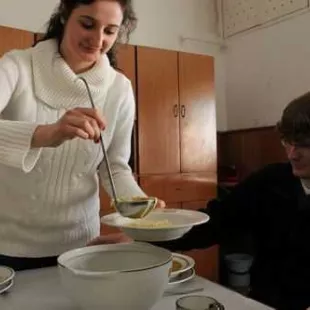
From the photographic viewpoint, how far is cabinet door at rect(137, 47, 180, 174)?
2.73m

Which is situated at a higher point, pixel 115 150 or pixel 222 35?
pixel 222 35

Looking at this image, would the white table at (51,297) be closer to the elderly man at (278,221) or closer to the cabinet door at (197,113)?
the elderly man at (278,221)

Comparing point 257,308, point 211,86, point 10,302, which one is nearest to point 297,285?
point 257,308

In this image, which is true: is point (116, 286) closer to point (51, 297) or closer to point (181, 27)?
point (51, 297)

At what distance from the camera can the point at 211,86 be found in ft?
10.2

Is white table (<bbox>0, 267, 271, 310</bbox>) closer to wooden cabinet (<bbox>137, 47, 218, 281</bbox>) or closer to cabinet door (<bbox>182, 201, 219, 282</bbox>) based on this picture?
wooden cabinet (<bbox>137, 47, 218, 281</bbox>)

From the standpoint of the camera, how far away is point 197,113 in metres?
3.00

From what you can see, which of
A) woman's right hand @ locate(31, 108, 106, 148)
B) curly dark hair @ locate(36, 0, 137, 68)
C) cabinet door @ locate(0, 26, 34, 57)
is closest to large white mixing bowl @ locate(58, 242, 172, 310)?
woman's right hand @ locate(31, 108, 106, 148)

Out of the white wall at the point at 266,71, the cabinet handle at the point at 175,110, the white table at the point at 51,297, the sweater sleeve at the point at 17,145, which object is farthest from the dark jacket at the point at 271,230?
the white wall at the point at 266,71

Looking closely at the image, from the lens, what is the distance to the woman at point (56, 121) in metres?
1.06

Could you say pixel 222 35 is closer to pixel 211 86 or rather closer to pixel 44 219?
pixel 211 86

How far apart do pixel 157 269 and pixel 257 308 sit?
210 mm

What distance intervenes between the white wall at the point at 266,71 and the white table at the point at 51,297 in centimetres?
232

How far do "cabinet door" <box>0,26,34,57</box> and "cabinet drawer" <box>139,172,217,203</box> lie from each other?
1.05 m
